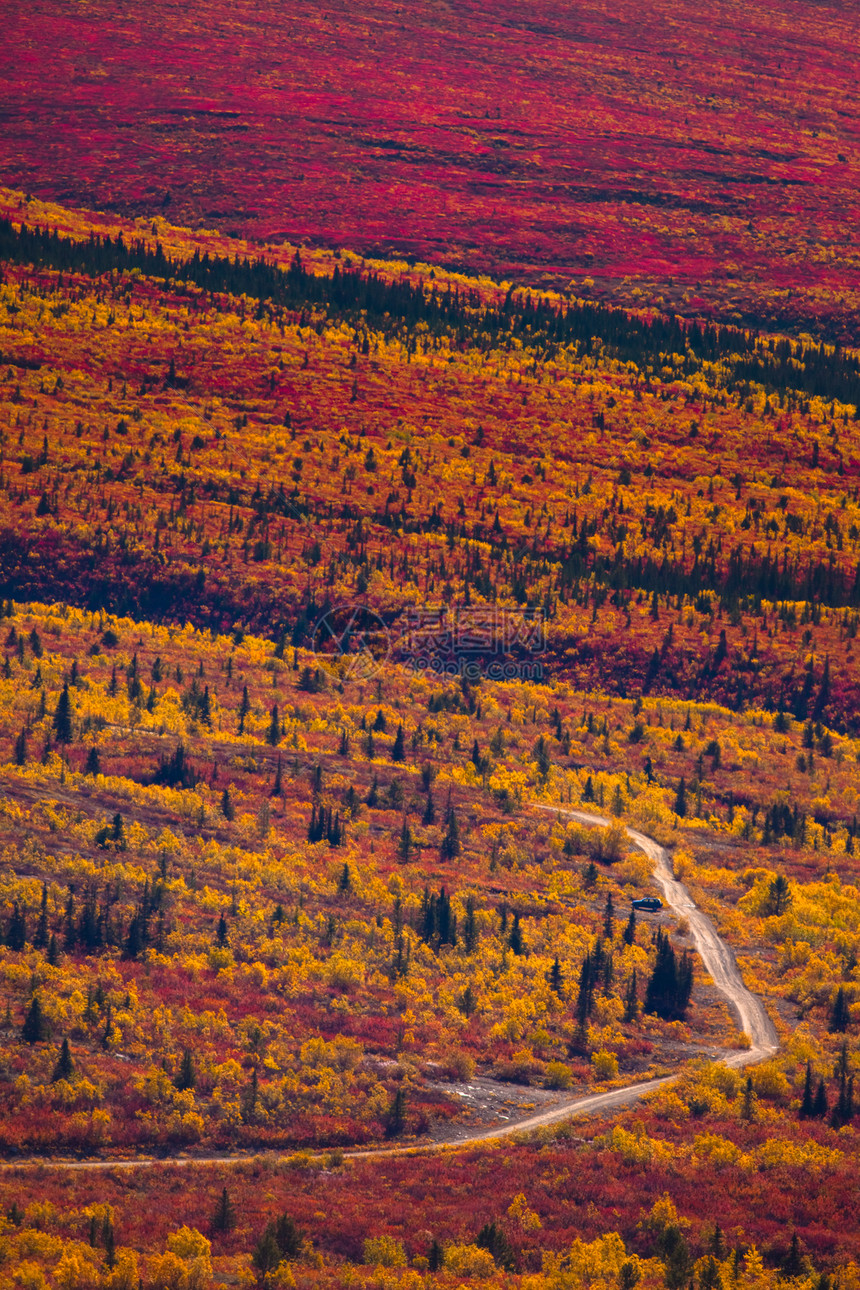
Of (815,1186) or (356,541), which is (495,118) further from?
(815,1186)

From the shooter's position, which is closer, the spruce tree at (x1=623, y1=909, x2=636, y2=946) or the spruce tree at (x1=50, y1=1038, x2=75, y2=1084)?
the spruce tree at (x1=50, y1=1038, x2=75, y2=1084)

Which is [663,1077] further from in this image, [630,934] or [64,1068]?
[64,1068]

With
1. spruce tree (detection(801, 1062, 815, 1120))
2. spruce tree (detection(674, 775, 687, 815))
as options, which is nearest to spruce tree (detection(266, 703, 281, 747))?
spruce tree (detection(674, 775, 687, 815))

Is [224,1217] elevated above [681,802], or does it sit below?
above

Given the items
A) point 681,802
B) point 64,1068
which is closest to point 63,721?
point 64,1068

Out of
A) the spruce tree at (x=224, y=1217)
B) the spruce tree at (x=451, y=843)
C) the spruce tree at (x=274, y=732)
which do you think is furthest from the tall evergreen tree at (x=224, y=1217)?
the spruce tree at (x=274, y=732)

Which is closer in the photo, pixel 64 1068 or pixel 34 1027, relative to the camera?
pixel 64 1068

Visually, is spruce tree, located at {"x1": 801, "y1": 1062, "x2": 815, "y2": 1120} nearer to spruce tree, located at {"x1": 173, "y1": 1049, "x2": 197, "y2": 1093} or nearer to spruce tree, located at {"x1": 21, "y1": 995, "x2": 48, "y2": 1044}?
spruce tree, located at {"x1": 173, "y1": 1049, "x2": 197, "y2": 1093}

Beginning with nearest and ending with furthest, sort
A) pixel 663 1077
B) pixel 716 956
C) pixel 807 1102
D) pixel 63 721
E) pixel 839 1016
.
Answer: pixel 807 1102
pixel 663 1077
pixel 839 1016
pixel 716 956
pixel 63 721

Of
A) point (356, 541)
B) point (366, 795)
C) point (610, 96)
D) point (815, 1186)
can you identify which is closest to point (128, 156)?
point (610, 96)
